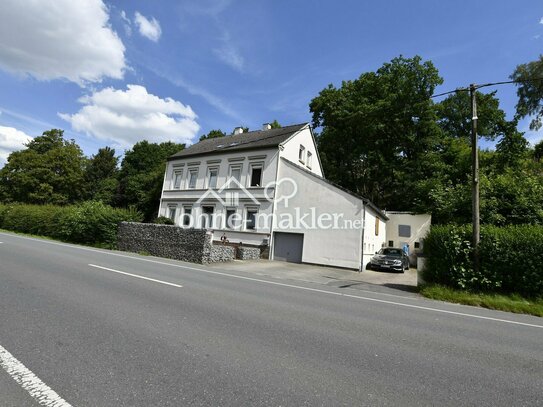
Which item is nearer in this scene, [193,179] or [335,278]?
[335,278]

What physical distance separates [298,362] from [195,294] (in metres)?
4.28

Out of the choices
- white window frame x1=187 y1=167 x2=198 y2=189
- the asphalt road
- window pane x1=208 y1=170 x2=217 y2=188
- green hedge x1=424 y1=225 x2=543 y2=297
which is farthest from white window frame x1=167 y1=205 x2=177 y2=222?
green hedge x1=424 y1=225 x2=543 y2=297

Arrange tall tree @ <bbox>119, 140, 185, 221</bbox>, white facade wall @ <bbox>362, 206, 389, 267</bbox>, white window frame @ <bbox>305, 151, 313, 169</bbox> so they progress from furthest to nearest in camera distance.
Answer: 1. tall tree @ <bbox>119, 140, 185, 221</bbox>
2. white window frame @ <bbox>305, 151, 313, 169</bbox>
3. white facade wall @ <bbox>362, 206, 389, 267</bbox>

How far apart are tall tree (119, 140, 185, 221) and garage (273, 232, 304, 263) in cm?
Result: 2000

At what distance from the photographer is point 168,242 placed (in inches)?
737

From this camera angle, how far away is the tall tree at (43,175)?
51438 millimetres

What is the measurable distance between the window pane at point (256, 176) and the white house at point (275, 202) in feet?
0.25

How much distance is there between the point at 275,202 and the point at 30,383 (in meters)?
20.3

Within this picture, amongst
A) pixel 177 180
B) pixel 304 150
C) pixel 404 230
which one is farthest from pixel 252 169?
pixel 404 230

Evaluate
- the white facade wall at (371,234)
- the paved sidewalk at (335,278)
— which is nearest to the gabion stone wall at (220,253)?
the paved sidewalk at (335,278)

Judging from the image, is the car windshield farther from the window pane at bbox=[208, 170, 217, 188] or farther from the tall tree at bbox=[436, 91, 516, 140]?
the tall tree at bbox=[436, 91, 516, 140]

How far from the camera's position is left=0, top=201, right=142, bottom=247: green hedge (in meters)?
22.3

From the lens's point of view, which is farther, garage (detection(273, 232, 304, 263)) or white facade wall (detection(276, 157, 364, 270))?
garage (detection(273, 232, 304, 263))

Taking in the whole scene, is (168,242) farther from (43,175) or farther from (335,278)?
(43,175)
